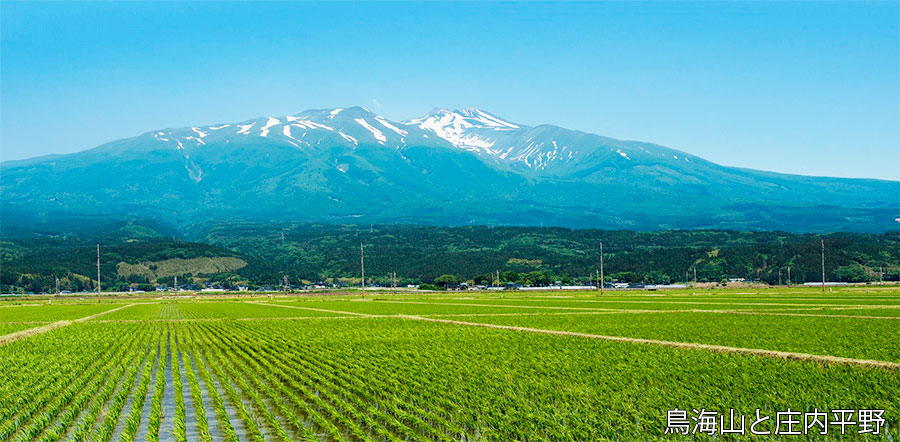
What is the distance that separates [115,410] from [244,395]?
260 centimetres

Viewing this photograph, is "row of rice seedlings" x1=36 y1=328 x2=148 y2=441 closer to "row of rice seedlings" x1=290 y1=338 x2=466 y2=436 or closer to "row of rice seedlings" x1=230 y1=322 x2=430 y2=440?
"row of rice seedlings" x1=230 y1=322 x2=430 y2=440

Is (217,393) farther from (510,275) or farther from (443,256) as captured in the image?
(443,256)

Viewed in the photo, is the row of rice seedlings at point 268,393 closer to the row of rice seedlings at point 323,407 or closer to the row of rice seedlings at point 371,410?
the row of rice seedlings at point 323,407

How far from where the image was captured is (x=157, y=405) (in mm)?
15633

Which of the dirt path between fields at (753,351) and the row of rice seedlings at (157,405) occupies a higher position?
the row of rice seedlings at (157,405)

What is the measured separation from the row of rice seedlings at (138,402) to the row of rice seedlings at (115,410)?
0.18 metres

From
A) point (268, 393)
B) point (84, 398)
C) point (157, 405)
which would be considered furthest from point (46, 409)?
point (268, 393)

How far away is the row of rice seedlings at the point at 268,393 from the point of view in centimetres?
1274

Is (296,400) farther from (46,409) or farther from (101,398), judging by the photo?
(46,409)

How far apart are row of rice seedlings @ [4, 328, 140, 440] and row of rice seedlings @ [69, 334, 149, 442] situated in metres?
0.50

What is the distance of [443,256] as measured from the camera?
178125mm

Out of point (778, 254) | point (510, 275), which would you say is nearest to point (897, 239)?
point (778, 254)

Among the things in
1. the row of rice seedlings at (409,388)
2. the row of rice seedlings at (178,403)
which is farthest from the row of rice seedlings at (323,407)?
the row of rice seedlings at (178,403)

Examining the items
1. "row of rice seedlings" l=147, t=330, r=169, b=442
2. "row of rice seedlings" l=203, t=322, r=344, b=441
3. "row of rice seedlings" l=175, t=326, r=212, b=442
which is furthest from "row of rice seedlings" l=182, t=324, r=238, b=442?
"row of rice seedlings" l=203, t=322, r=344, b=441
